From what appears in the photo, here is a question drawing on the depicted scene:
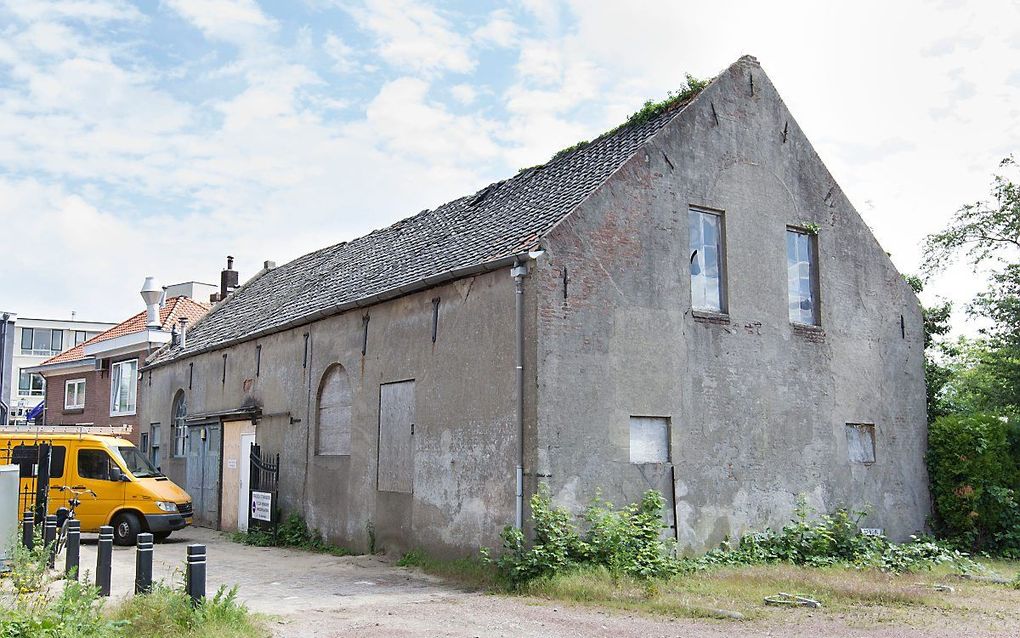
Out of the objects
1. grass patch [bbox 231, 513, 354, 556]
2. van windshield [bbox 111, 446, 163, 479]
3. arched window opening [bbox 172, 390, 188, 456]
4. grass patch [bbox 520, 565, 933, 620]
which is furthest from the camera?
arched window opening [bbox 172, 390, 188, 456]

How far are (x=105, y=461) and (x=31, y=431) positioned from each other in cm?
171

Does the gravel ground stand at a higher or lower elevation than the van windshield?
lower

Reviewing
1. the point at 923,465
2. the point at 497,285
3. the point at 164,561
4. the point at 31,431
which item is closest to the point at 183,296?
the point at 31,431

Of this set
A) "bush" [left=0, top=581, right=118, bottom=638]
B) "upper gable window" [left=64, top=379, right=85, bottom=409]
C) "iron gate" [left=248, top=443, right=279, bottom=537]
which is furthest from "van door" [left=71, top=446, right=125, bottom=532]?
"upper gable window" [left=64, top=379, right=85, bottom=409]

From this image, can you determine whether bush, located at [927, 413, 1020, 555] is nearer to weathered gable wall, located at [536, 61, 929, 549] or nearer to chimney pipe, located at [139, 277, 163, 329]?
weathered gable wall, located at [536, 61, 929, 549]

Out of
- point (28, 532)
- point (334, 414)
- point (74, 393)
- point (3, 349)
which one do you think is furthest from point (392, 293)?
point (3, 349)

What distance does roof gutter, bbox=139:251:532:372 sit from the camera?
43.7ft

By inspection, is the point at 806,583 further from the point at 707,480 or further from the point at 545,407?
the point at 545,407

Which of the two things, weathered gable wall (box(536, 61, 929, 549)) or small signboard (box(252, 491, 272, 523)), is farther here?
small signboard (box(252, 491, 272, 523))

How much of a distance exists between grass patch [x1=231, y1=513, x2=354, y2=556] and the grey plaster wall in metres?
0.20

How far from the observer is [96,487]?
17922 mm

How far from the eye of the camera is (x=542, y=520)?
479 inches

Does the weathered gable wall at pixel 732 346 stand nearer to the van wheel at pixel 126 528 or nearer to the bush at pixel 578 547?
the bush at pixel 578 547

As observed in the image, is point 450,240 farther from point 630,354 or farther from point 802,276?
point 802,276
